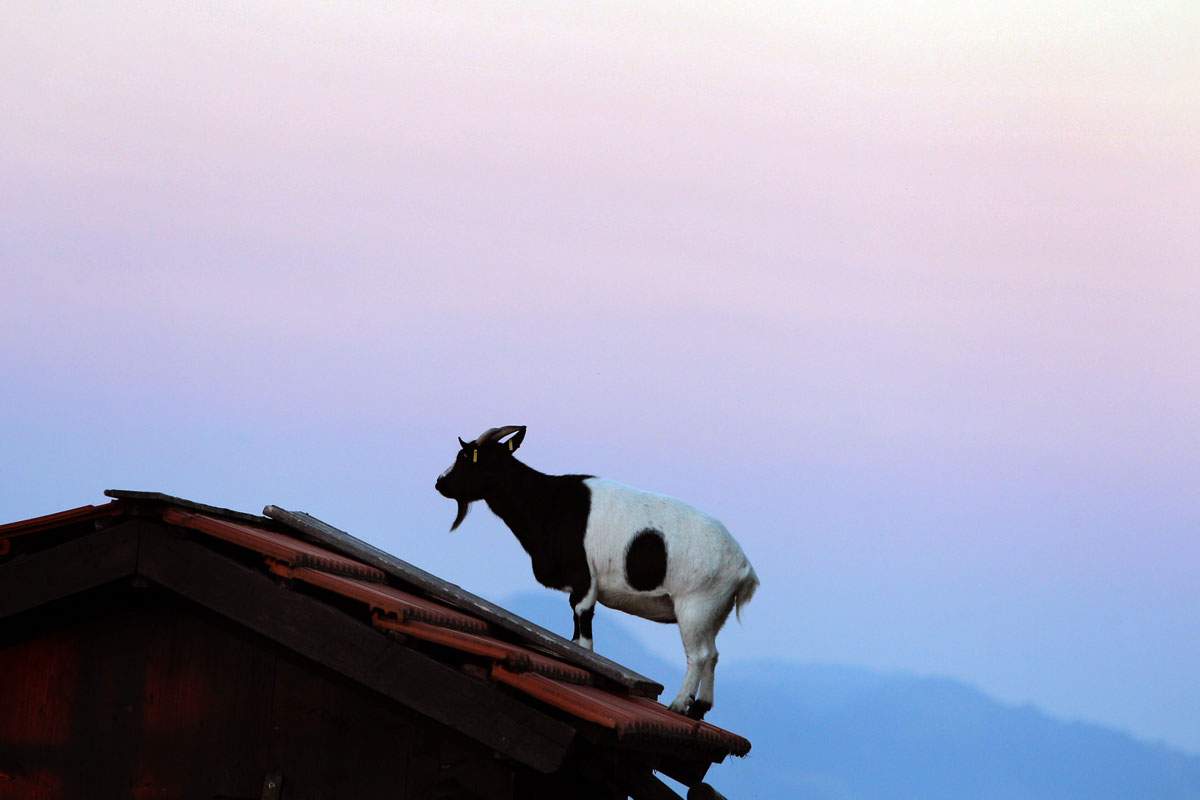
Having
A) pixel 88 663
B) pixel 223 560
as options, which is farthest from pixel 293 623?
pixel 88 663

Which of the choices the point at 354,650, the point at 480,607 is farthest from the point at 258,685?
the point at 480,607

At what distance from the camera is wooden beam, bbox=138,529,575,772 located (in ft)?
19.3

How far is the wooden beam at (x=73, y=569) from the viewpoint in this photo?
648 cm

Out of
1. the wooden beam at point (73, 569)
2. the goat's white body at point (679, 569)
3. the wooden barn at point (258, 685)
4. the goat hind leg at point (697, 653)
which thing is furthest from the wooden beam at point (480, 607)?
the wooden beam at point (73, 569)

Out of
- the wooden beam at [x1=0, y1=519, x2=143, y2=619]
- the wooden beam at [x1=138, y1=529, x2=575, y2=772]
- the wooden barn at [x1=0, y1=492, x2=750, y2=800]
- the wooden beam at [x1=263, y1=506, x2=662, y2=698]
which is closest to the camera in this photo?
the wooden beam at [x1=138, y1=529, x2=575, y2=772]

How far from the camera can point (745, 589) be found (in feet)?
29.8

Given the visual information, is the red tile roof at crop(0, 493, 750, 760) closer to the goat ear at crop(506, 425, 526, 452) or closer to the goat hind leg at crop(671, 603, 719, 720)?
the goat hind leg at crop(671, 603, 719, 720)

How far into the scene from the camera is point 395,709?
6.52 m

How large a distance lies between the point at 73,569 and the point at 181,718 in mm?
861

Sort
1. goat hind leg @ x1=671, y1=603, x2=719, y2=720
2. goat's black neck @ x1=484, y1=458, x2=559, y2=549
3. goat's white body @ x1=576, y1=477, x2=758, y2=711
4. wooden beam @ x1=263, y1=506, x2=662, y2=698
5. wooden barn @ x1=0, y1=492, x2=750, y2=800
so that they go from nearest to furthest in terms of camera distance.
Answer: wooden barn @ x1=0, y1=492, x2=750, y2=800 < wooden beam @ x1=263, y1=506, x2=662, y2=698 < goat hind leg @ x1=671, y1=603, x2=719, y2=720 < goat's white body @ x1=576, y1=477, x2=758, y2=711 < goat's black neck @ x1=484, y1=458, x2=559, y2=549

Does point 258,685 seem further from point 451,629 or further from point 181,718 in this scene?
point 451,629

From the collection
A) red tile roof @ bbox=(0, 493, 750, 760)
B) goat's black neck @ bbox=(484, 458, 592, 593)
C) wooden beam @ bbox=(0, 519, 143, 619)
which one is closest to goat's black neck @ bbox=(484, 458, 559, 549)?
goat's black neck @ bbox=(484, 458, 592, 593)

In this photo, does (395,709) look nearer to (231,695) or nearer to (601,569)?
(231,695)

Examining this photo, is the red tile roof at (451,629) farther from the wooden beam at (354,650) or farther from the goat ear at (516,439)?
the goat ear at (516,439)
